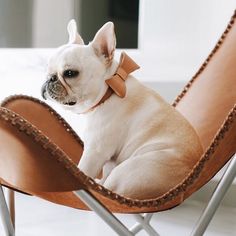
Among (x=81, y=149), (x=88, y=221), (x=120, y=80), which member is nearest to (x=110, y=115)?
(x=120, y=80)

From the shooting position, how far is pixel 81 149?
124 centimetres

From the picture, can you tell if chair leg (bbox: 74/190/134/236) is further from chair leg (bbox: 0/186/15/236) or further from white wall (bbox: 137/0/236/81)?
white wall (bbox: 137/0/236/81)

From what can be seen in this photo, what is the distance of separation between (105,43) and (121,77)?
75 mm

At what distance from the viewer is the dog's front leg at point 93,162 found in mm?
1020

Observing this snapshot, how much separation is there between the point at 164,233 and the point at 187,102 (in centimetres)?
60

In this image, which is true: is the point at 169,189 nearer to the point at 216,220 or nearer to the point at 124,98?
the point at 124,98

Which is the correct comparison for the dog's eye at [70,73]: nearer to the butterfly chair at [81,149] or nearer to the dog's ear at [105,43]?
the dog's ear at [105,43]

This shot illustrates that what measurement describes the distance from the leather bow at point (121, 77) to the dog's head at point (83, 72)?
1 cm

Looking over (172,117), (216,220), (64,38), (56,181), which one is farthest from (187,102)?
(64,38)

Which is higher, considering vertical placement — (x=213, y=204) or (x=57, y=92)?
(x=57, y=92)

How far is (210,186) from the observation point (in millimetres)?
1951

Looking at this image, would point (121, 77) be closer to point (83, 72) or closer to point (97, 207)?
point (83, 72)

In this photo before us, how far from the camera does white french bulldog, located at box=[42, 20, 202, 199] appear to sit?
1.02m

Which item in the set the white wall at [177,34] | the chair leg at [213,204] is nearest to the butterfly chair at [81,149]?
the chair leg at [213,204]
